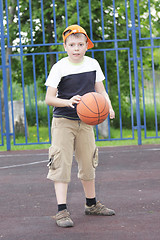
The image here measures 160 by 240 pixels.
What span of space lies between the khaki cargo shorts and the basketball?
0.20 metres

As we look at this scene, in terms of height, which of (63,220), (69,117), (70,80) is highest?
(70,80)

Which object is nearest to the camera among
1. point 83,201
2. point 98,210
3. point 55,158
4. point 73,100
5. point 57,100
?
point 73,100

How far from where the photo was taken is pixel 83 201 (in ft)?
16.3

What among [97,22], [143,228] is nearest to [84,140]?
[143,228]

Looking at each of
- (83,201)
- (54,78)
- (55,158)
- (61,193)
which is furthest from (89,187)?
(54,78)

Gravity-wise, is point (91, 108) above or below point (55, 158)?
above

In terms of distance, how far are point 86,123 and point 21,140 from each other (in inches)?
379

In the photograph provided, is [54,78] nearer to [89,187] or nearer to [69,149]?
[69,149]

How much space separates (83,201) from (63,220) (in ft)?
3.02

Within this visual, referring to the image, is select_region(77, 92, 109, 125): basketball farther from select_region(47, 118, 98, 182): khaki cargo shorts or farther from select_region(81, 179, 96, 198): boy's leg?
select_region(81, 179, 96, 198): boy's leg

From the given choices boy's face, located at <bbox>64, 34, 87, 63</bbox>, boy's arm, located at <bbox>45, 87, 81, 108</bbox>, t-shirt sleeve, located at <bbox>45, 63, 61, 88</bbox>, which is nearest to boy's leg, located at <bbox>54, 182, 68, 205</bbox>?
boy's arm, located at <bbox>45, 87, 81, 108</bbox>

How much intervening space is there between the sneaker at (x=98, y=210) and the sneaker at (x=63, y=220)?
346mm

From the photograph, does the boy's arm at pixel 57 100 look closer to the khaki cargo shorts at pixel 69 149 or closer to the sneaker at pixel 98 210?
the khaki cargo shorts at pixel 69 149

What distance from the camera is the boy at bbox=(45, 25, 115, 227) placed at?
4.19 meters
